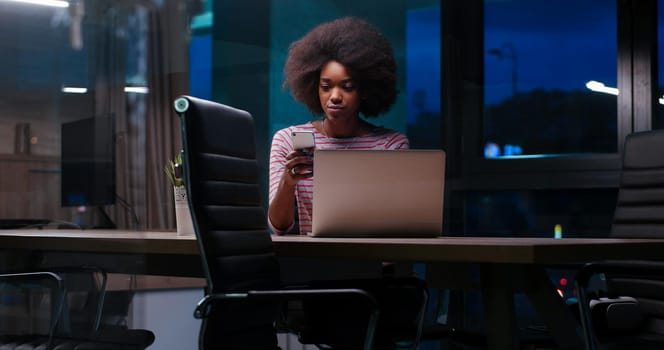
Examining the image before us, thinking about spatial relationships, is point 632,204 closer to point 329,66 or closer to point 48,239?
point 329,66

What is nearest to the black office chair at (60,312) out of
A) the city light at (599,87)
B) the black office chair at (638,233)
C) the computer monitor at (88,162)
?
the computer monitor at (88,162)

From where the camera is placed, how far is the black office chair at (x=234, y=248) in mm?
1858

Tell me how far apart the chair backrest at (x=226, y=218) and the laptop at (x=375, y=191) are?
0.19m

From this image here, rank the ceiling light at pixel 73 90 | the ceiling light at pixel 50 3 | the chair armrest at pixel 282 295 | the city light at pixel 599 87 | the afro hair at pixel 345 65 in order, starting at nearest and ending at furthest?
1. the chair armrest at pixel 282 295
2. the ceiling light at pixel 50 3
3. the ceiling light at pixel 73 90
4. the afro hair at pixel 345 65
5. the city light at pixel 599 87

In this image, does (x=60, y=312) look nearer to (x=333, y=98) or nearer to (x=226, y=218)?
(x=226, y=218)

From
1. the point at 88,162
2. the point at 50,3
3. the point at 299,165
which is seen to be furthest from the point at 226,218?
the point at 50,3

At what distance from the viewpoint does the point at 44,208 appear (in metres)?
2.79

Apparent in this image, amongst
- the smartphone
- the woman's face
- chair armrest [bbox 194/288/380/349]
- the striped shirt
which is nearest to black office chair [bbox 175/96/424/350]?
chair armrest [bbox 194/288/380/349]

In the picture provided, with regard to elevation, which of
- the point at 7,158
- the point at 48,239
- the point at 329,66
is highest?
the point at 329,66

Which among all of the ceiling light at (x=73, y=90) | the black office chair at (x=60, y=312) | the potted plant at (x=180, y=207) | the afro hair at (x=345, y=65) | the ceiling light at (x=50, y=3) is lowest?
the black office chair at (x=60, y=312)

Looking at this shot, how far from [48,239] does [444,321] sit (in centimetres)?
268

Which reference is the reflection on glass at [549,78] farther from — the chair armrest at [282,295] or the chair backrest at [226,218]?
the chair armrest at [282,295]

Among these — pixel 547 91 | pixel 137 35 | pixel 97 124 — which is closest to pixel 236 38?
pixel 137 35

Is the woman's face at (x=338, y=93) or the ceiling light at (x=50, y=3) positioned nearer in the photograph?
the ceiling light at (x=50, y=3)
